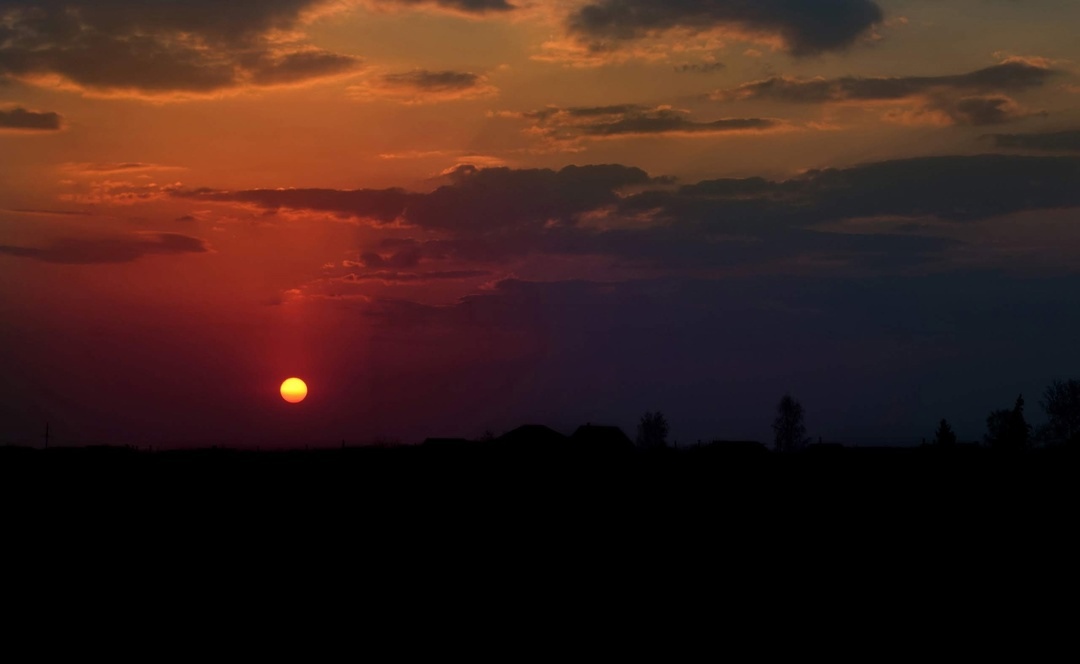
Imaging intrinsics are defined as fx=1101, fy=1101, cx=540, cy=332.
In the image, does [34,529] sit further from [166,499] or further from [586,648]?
[586,648]

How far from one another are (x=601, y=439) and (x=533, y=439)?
545 cm

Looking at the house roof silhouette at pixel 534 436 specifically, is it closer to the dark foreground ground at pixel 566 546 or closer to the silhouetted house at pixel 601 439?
the silhouetted house at pixel 601 439

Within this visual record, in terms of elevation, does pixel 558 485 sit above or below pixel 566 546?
above

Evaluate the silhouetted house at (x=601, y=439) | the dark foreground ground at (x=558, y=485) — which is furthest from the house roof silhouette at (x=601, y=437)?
the dark foreground ground at (x=558, y=485)

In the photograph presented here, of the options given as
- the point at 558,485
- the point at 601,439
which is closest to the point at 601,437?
the point at 601,439

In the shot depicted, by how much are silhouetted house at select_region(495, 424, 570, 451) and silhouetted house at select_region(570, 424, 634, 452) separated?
1.04 m

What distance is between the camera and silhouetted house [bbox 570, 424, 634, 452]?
71500mm

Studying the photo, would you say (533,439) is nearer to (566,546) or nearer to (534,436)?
(534,436)

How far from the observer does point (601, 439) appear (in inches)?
3068

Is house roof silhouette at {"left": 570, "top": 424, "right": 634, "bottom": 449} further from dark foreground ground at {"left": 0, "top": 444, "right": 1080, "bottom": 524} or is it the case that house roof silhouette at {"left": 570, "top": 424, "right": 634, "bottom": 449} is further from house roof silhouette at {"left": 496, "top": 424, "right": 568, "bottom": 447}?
dark foreground ground at {"left": 0, "top": 444, "right": 1080, "bottom": 524}

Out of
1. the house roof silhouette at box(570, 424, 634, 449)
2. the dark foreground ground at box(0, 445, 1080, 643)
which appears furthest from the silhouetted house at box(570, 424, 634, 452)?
the dark foreground ground at box(0, 445, 1080, 643)

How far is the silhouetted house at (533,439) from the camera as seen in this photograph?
65.8 m

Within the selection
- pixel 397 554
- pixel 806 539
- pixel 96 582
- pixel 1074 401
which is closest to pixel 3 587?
pixel 96 582

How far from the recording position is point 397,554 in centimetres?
3812
